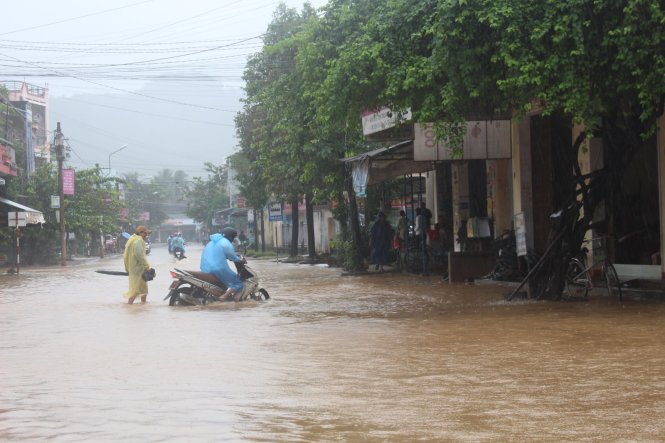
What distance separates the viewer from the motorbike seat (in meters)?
17.1

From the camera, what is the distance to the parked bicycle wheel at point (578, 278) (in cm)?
1550

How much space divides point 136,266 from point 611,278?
889 cm

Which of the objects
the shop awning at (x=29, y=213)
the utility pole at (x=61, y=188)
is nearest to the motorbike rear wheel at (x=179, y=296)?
the shop awning at (x=29, y=213)

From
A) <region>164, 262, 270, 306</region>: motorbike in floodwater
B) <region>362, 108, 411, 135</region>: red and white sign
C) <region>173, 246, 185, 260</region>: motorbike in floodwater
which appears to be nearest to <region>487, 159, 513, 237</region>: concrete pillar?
<region>362, 108, 411, 135</region>: red and white sign

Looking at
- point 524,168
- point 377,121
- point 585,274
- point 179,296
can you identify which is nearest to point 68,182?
point 377,121

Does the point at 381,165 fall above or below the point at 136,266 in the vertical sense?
above

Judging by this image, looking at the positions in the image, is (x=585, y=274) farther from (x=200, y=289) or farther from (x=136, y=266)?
(x=136, y=266)

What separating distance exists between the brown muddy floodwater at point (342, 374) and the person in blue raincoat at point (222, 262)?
52.3 inches

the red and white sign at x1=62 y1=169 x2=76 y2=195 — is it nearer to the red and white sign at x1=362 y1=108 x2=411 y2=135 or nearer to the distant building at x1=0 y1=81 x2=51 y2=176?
the distant building at x1=0 y1=81 x2=51 y2=176

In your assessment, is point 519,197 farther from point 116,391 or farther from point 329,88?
Result: point 116,391

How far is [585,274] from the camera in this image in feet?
51.5

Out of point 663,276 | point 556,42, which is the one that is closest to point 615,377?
point 556,42

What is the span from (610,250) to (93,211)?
1794 inches

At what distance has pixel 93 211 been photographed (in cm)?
5891
